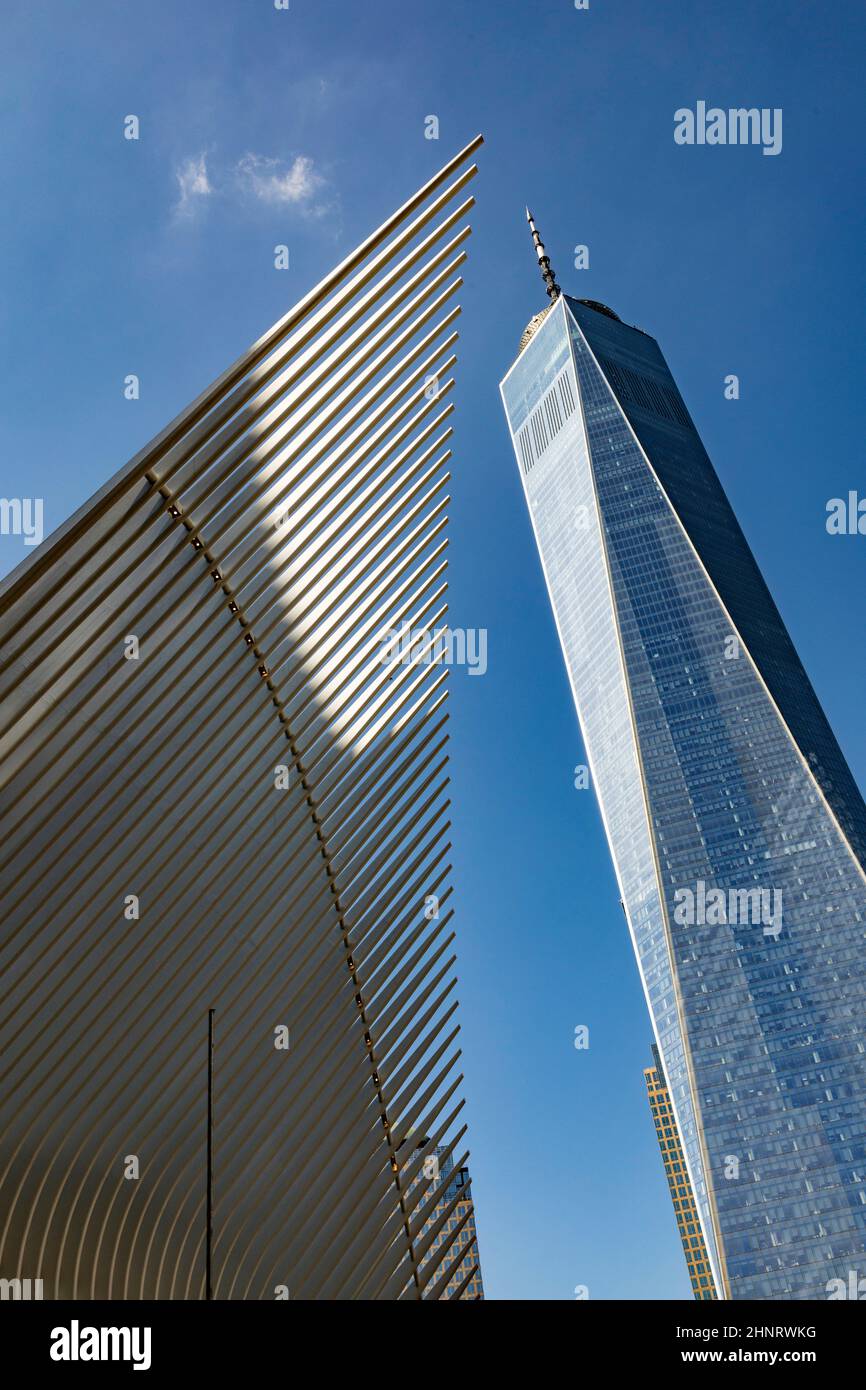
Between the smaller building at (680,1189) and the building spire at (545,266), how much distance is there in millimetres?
91975

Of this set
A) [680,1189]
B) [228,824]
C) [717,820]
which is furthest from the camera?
[680,1189]

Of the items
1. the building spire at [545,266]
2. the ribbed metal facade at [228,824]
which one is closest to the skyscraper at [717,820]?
the building spire at [545,266]

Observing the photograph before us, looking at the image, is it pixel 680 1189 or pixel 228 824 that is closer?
pixel 228 824

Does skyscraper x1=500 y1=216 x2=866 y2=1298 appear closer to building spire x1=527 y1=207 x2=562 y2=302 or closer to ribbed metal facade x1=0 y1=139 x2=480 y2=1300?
building spire x1=527 y1=207 x2=562 y2=302

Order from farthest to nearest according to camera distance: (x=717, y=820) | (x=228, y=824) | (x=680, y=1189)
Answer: (x=680, y=1189), (x=717, y=820), (x=228, y=824)

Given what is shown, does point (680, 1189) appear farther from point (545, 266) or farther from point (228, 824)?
point (228, 824)

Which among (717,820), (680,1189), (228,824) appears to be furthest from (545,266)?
(228,824)

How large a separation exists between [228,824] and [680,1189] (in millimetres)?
142185

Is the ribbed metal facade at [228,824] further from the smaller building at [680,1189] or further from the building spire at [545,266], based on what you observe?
the building spire at [545,266]

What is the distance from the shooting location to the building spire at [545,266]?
142 metres

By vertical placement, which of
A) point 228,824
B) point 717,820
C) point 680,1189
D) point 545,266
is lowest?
point 228,824

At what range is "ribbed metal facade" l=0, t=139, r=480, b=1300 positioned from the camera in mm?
13016

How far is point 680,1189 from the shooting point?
142 metres

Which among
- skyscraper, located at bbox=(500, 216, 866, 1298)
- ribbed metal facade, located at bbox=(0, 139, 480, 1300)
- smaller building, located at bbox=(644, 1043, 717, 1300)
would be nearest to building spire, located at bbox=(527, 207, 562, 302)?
skyscraper, located at bbox=(500, 216, 866, 1298)
